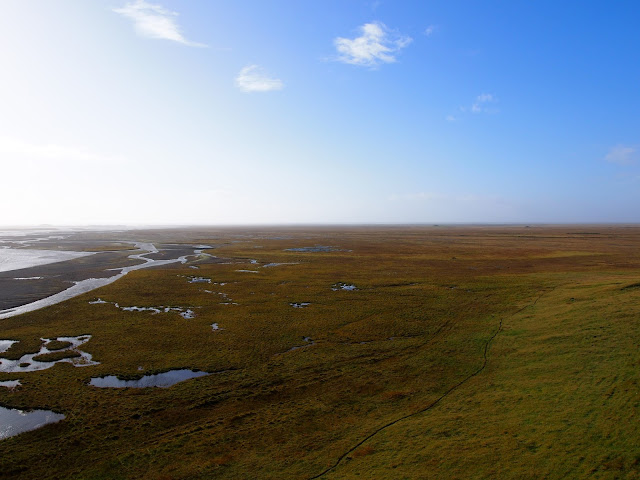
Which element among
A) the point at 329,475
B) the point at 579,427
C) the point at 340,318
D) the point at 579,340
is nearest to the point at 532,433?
the point at 579,427

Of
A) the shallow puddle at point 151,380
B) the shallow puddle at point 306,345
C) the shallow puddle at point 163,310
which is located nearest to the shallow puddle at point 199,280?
the shallow puddle at point 163,310

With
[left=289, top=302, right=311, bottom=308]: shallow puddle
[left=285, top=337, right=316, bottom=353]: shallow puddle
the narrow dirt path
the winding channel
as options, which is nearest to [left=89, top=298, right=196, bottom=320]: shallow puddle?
the winding channel

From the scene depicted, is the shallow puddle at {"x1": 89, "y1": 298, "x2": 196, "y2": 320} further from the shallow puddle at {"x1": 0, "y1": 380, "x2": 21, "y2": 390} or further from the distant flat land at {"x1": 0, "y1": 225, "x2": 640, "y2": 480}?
the shallow puddle at {"x1": 0, "y1": 380, "x2": 21, "y2": 390}

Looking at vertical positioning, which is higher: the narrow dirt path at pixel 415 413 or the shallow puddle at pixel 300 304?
the shallow puddle at pixel 300 304

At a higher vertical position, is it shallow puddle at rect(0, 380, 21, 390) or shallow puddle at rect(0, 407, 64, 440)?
shallow puddle at rect(0, 380, 21, 390)

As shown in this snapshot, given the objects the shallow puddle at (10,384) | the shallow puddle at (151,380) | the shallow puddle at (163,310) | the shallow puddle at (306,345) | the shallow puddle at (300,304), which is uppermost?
the shallow puddle at (300,304)

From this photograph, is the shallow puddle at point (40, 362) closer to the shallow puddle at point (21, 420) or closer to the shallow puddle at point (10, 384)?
the shallow puddle at point (10, 384)
